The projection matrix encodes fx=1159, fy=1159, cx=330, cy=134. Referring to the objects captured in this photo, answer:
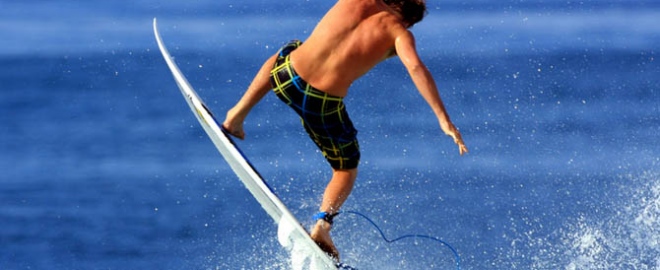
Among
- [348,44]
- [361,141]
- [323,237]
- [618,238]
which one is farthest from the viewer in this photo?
[361,141]

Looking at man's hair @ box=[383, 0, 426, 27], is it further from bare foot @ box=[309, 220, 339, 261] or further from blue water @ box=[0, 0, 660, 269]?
blue water @ box=[0, 0, 660, 269]

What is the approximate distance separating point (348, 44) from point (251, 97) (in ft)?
1.51

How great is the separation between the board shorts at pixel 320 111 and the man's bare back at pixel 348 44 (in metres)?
0.03

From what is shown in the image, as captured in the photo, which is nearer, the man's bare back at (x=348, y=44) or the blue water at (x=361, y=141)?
the man's bare back at (x=348, y=44)

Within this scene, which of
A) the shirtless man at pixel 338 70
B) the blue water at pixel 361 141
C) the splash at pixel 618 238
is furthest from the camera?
the blue water at pixel 361 141

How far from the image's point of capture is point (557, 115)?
6570mm

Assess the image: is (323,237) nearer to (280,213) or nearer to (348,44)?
(280,213)

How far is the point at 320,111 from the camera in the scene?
3.96 metres

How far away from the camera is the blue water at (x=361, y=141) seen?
203 inches

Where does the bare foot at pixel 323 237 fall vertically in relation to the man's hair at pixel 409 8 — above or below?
below

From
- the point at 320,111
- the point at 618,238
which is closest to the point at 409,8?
the point at 320,111

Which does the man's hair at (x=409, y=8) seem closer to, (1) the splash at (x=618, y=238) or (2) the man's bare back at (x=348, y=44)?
(2) the man's bare back at (x=348, y=44)

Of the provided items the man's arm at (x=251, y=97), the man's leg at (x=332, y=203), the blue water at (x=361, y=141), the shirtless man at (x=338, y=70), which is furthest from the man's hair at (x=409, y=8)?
the blue water at (x=361, y=141)

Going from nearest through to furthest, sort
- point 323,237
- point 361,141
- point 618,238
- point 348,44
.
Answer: point 348,44
point 323,237
point 618,238
point 361,141
